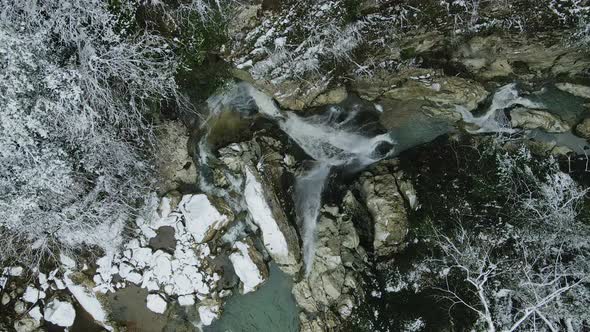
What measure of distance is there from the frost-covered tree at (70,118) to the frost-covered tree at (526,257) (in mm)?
6547

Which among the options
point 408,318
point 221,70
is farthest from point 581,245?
point 221,70

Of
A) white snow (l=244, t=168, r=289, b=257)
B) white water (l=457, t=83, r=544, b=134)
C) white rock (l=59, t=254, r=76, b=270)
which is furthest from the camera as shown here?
white water (l=457, t=83, r=544, b=134)

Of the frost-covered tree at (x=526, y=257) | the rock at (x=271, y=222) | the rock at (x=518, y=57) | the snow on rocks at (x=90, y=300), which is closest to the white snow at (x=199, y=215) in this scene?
the rock at (x=271, y=222)

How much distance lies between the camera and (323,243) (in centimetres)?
905

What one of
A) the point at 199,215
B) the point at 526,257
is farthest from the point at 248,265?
the point at 526,257

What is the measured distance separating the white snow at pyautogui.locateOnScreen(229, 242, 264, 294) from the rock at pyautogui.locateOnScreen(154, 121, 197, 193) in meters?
1.78

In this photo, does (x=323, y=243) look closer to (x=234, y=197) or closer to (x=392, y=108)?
(x=234, y=197)

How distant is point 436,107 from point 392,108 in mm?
996

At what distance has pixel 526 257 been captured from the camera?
8.30 m

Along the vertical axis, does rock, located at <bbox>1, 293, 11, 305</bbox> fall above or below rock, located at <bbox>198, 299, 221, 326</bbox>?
above

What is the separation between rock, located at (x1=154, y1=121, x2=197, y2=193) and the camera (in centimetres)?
880

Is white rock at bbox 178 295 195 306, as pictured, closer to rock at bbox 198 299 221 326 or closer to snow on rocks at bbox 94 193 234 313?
snow on rocks at bbox 94 193 234 313

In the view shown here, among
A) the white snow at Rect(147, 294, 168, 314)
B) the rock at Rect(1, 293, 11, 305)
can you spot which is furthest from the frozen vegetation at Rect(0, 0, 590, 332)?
the white snow at Rect(147, 294, 168, 314)

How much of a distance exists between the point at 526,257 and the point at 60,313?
31.0 feet
